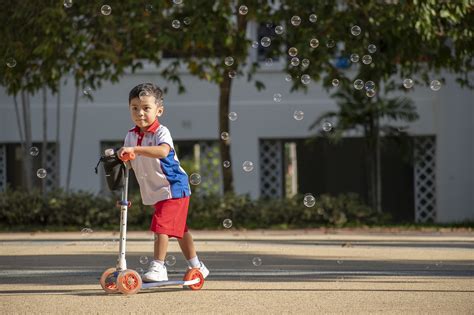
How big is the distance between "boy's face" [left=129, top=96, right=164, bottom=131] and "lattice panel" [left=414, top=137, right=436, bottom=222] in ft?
56.9

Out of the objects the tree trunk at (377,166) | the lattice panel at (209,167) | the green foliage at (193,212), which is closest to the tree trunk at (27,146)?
the lattice panel at (209,167)

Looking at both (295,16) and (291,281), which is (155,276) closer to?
(291,281)

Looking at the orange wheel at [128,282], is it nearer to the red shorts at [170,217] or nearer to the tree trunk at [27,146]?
the red shorts at [170,217]

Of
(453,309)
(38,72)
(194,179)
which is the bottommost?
(453,309)

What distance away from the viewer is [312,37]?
56.7 ft

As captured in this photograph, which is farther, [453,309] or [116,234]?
[116,234]

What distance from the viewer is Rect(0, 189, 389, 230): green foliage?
1866cm

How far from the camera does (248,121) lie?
81.4 feet

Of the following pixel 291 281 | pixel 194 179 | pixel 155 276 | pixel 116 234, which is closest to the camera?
pixel 155 276

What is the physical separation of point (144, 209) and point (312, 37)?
145 inches

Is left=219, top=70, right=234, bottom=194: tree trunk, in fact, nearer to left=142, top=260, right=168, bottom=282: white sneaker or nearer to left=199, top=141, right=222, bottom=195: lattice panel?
left=199, top=141, right=222, bottom=195: lattice panel

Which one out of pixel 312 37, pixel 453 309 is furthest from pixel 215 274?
pixel 312 37

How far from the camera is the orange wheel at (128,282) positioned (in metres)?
7.82

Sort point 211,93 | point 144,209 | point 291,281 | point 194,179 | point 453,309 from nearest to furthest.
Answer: point 453,309 < point 291,281 < point 194,179 < point 144,209 < point 211,93
